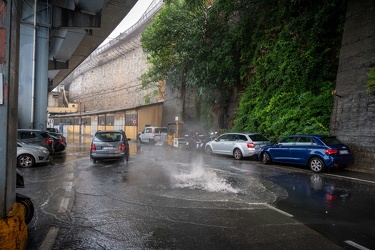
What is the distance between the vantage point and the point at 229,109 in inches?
963

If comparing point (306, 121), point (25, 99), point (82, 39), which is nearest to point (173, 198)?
point (306, 121)

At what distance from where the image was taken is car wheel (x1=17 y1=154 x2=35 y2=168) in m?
12.2

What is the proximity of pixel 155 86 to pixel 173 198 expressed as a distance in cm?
3727

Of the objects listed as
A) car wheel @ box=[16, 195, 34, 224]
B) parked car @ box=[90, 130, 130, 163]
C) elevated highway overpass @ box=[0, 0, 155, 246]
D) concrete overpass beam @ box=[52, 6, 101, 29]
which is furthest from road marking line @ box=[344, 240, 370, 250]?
concrete overpass beam @ box=[52, 6, 101, 29]

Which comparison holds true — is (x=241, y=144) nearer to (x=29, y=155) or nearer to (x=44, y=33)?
(x=29, y=155)

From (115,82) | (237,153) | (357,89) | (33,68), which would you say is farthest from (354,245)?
(115,82)

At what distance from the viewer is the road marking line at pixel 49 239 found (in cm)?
411

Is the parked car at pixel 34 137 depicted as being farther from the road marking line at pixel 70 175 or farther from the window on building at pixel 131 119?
the window on building at pixel 131 119

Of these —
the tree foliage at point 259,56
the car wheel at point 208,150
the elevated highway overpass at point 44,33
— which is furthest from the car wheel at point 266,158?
the elevated highway overpass at point 44,33

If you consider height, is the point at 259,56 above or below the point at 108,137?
above

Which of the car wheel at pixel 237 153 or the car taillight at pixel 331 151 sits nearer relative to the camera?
the car taillight at pixel 331 151

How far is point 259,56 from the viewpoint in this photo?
20.4 metres

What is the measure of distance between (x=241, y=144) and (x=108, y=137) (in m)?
7.08

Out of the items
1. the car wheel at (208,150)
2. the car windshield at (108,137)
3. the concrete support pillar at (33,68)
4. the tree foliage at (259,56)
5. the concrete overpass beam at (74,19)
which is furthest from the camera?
the car wheel at (208,150)
